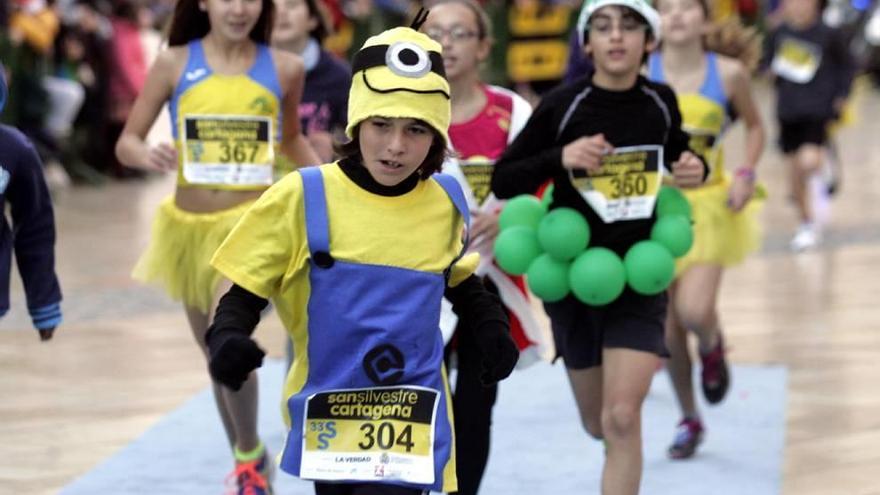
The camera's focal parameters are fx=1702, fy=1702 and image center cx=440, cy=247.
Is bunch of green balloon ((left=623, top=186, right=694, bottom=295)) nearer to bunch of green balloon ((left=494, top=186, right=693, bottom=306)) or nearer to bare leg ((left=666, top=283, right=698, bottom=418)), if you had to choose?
bunch of green balloon ((left=494, top=186, right=693, bottom=306))

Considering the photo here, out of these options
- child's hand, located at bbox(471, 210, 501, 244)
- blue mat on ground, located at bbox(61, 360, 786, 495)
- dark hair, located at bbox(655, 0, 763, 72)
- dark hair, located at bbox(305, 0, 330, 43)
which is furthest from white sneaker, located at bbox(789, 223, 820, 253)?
child's hand, located at bbox(471, 210, 501, 244)

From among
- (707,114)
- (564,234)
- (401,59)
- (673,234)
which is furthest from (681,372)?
(401,59)

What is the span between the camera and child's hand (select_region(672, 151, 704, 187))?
17.3 ft

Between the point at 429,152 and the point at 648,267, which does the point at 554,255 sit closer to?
the point at 648,267

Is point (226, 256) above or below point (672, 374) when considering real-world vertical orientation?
above

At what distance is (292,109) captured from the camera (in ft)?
19.2

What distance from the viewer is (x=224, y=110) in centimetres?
570

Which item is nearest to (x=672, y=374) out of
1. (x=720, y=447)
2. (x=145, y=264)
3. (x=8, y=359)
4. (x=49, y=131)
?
(x=720, y=447)

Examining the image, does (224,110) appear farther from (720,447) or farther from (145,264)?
(720,447)

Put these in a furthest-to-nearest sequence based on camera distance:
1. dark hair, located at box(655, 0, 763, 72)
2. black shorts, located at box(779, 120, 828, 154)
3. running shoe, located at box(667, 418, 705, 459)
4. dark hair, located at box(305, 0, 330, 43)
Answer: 1. black shorts, located at box(779, 120, 828, 154)
2. dark hair, located at box(655, 0, 763, 72)
3. dark hair, located at box(305, 0, 330, 43)
4. running shoe, located at box(667, 418, 705, 459)

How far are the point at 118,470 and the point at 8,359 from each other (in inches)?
91.3

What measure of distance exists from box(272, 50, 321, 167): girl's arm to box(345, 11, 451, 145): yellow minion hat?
1.82 metres

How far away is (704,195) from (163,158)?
2448mm

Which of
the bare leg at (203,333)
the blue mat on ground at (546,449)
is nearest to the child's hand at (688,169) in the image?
the blue mat on ground at (546,449)
